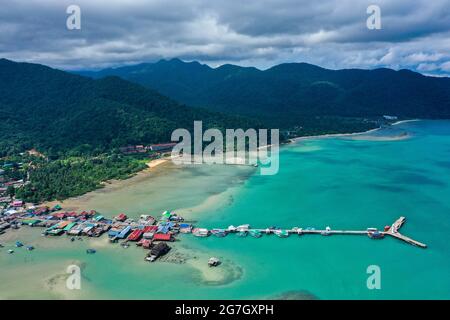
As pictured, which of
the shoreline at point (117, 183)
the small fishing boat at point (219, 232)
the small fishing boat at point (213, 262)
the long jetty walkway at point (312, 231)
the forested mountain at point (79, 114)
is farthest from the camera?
the forested mountain at point (79, 114)

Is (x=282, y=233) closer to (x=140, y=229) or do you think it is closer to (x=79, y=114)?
(x=140, y=229)

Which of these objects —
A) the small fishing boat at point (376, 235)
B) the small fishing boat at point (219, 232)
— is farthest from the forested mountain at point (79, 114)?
the small fishing boat at point (376, 235)

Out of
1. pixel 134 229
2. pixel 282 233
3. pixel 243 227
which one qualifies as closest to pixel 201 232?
pixel 243 227

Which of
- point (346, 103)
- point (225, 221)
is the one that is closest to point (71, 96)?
point (225, 221)

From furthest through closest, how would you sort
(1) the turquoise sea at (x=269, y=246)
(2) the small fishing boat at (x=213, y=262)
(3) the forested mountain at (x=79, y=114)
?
(3) the forested mountain at (x=79, y=114), (2) the small fishing boat at (x=213, y=262), (1) the turquoise sea at (x=269, y=246)

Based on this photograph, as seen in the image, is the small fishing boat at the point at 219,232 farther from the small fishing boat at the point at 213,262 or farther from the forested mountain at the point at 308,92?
the forested mountain at the point at 308,92

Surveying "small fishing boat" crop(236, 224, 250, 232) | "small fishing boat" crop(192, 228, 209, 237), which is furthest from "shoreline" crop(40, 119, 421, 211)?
"small fishing boat" crop(236, 224, 250, 232)
